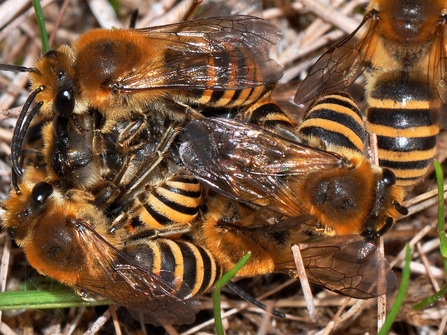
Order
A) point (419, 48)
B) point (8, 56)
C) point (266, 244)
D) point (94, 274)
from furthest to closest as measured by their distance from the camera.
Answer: point (8, 56) → point (419, 48) → point (266, 244) → point (94, 274)

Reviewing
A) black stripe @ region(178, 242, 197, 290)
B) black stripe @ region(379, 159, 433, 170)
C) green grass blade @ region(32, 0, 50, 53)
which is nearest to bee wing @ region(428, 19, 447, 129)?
black stripe @ region(379, 159, 433, 170)

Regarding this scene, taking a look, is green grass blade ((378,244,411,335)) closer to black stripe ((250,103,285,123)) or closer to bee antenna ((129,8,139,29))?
black stripe ((250,103,285,123))

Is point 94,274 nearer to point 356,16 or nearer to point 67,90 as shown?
point 67,90

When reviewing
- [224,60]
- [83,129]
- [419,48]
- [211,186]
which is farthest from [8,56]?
[419,48]

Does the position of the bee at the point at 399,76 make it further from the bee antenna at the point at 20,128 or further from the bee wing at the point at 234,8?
the bee antenna at the point at 20,128

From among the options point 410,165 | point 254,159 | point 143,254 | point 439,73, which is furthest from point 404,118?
point 143,254

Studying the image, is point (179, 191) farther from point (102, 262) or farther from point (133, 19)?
point (133, 19)
